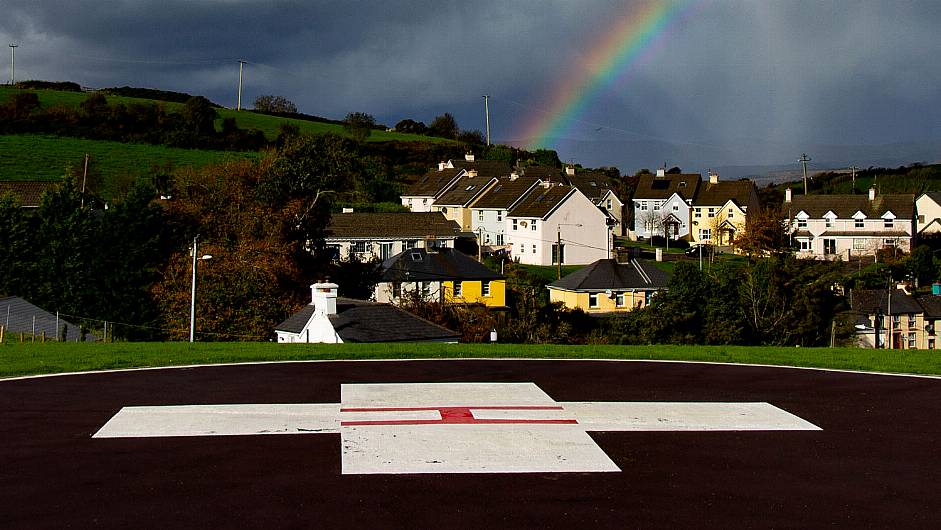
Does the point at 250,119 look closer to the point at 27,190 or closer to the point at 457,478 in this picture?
the point at 27,190

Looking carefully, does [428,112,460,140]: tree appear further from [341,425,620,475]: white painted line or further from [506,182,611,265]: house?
[341,425,620,475]: white painted line

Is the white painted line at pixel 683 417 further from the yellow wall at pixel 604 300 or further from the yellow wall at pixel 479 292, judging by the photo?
the yellow wall at pixel 604 300

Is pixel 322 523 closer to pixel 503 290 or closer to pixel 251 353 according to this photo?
pixel 251 353

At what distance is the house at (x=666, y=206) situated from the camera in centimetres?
12088

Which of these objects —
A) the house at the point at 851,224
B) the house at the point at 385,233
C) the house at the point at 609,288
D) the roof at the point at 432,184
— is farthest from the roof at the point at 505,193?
the house at the point at 851,224

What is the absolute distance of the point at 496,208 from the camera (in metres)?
99.4

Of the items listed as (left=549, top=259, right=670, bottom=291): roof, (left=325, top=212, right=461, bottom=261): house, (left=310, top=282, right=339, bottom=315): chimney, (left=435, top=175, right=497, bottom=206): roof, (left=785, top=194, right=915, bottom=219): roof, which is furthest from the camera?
(left=435, top=175, right=497, bottom=206): roof

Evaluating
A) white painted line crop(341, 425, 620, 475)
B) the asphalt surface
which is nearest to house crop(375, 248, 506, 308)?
the asphalt surface

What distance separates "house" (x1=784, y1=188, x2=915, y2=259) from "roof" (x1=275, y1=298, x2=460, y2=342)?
74.3 m

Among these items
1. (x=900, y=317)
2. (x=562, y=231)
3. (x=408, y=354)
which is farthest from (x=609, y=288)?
(x=408, y=354)

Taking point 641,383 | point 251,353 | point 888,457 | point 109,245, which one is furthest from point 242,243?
point 888,457

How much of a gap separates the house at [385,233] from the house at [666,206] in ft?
132

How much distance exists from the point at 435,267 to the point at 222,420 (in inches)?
2070

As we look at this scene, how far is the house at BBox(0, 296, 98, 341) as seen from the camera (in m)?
41.4
